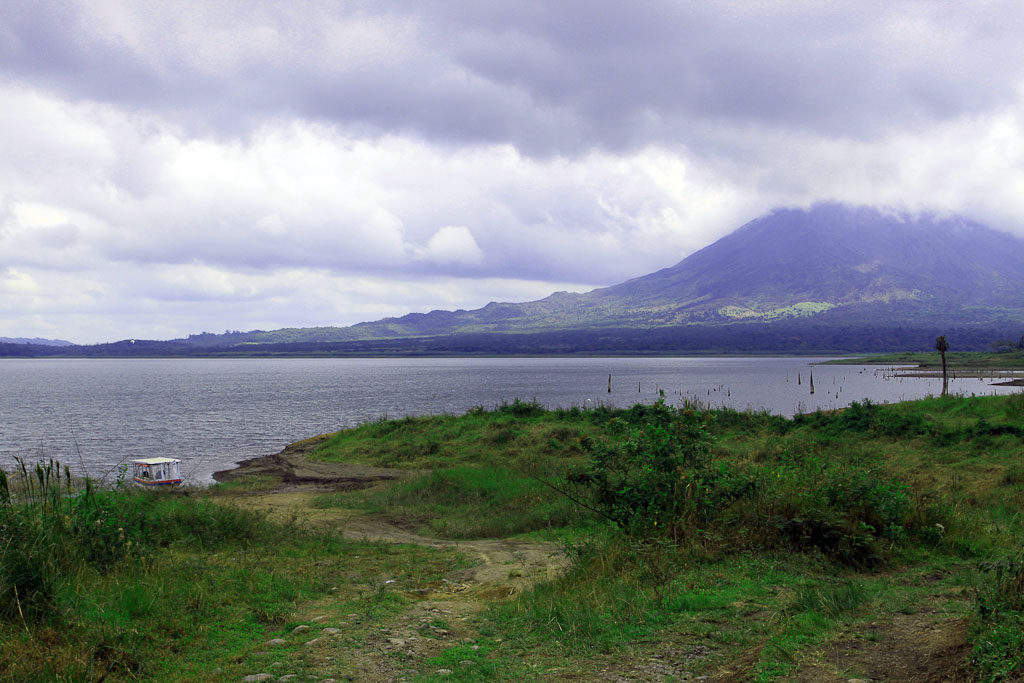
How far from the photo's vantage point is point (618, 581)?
726cm

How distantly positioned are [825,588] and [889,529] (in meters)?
2.64

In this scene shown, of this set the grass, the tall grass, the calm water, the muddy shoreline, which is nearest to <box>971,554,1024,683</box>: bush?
the grass

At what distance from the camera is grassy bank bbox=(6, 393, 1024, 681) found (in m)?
5.12

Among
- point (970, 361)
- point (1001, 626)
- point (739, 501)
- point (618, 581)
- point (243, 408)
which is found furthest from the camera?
point (970, 361)

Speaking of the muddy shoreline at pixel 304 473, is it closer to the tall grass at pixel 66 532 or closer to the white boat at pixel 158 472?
the white boat at pixel 158 472

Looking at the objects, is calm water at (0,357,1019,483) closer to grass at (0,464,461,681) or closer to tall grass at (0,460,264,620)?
tall grass at (0,460,264,620)

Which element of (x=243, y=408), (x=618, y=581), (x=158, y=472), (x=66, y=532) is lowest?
(x=243, y=408)

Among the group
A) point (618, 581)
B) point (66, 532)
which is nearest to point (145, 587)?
point (66, 532)

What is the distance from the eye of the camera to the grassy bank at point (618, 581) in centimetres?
512

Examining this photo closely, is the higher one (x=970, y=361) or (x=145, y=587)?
(x=145, y=587)

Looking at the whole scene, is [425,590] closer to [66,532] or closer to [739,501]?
[66,532]

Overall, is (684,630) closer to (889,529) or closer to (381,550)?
(889,529)

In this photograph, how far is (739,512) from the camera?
28.9ft

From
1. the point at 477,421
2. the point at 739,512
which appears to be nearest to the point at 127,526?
the point at 739,512
